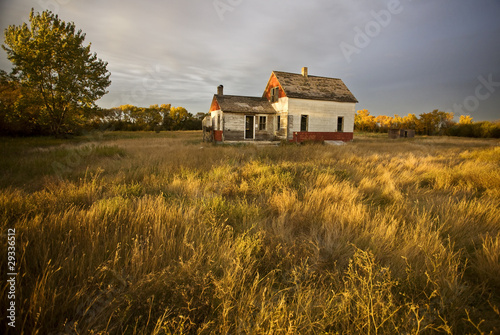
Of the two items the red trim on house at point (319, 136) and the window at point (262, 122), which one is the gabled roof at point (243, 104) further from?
the red trim on house at point (319, 136)

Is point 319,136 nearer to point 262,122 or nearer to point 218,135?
point 262,122

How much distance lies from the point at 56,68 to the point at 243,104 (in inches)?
681

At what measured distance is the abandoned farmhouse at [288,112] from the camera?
18.4m

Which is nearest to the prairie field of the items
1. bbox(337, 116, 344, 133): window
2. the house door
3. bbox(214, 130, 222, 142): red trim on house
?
bbox(214, 130, 222, 142): red trim on house

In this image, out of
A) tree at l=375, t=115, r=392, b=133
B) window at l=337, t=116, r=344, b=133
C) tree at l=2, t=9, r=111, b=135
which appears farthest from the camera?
tree at l=375, t=115, r=392, b=133

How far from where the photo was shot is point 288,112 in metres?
18.6

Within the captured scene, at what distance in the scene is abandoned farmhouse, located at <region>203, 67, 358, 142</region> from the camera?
1839 cm

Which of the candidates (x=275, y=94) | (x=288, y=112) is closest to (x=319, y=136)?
(x=288, y=112)

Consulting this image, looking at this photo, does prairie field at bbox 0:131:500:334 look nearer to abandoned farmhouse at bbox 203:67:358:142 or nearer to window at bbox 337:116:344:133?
abandoned farmhouse at bbox 203:67:358:142

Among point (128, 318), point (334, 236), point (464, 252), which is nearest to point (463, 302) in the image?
point (464, 252)

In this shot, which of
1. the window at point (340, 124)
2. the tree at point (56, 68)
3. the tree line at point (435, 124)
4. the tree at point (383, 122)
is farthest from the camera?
the tree at point (383, 122)

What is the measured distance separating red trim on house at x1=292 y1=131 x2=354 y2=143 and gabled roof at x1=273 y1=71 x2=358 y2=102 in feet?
10.4

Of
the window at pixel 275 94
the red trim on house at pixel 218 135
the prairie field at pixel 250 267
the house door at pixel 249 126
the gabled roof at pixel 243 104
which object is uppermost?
the window at pixel 275 94

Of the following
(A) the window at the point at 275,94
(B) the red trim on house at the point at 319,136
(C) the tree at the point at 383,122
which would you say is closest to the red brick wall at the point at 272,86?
(A) the window at the point at 275,94
